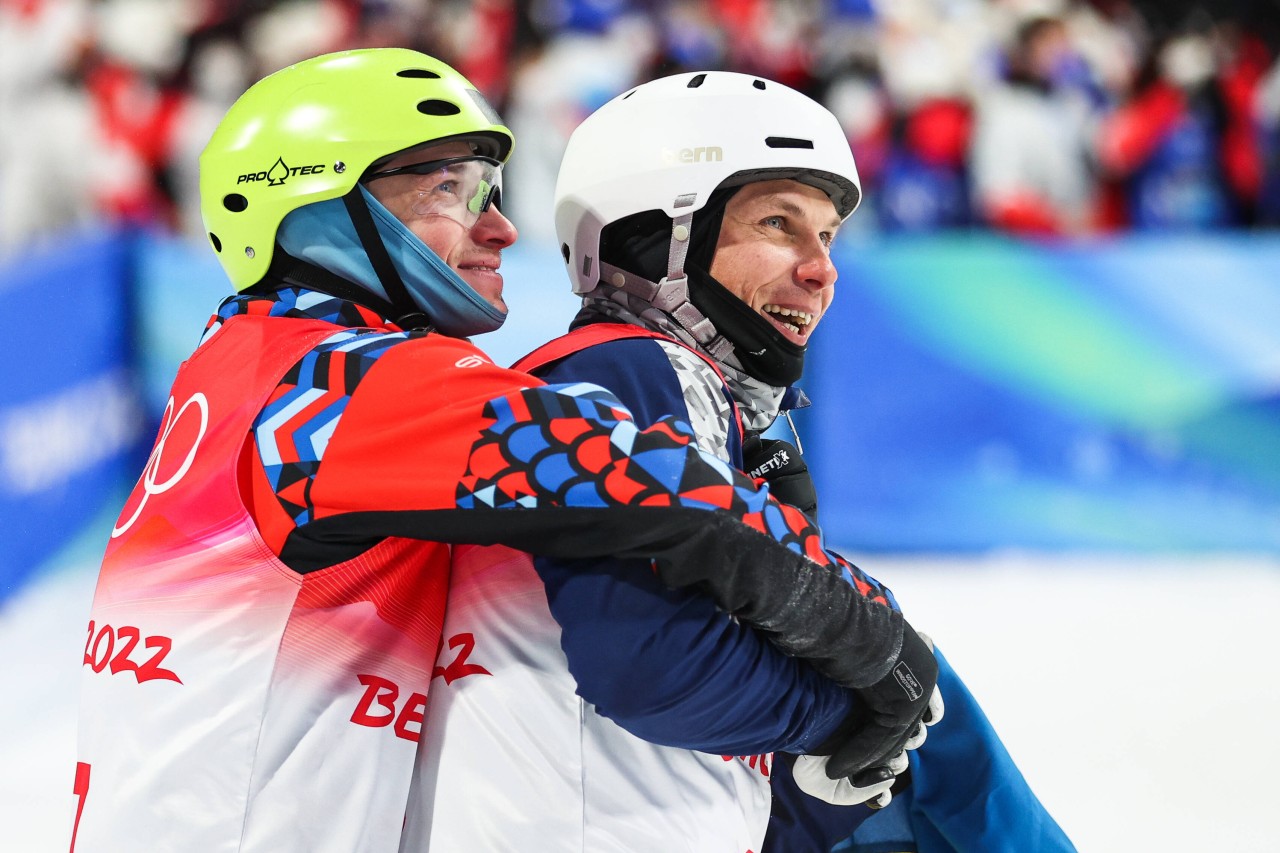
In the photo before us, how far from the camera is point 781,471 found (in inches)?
105

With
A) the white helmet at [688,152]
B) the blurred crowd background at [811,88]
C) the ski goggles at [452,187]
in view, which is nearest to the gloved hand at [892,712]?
the white helmet at [688,152]

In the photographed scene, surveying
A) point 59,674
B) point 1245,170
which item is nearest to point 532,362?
point 59,674

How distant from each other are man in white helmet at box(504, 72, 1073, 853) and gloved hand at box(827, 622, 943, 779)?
4 centimetres

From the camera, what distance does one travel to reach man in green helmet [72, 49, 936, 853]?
2.02 meters

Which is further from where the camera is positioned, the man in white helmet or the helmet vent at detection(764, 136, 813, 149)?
the helmet vent at detection(764, 136, 813, 149)

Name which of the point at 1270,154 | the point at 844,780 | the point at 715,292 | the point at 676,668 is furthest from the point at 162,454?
the point at 1270,154

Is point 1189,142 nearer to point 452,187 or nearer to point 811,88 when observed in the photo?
point 811,88

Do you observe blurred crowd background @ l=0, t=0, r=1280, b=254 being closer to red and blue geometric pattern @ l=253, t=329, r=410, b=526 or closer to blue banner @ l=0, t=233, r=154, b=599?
blue banner @ l=0, t=233, r=154, b=599

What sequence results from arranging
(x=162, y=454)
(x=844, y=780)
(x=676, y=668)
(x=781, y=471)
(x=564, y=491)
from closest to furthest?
(x=564, y=491) < (x=676, y=668) < (x=162, y=454) < (x=844, y=780) < (x=781, y=471)

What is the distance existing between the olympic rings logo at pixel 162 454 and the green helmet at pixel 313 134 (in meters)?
0.42

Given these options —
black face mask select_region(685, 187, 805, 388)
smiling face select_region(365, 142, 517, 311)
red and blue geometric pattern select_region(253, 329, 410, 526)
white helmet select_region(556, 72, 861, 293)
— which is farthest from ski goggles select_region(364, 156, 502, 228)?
red and blue geometric pattern select_region(253, 329, 410, 526)

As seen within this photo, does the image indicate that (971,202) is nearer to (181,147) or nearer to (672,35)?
(672,35)

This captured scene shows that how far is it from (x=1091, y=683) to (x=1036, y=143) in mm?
5247

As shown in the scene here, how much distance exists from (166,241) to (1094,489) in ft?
16.6
